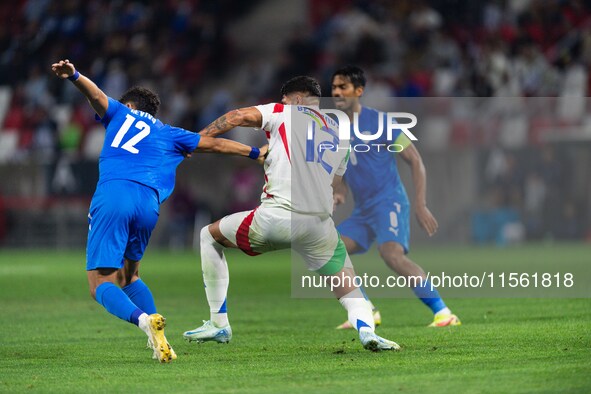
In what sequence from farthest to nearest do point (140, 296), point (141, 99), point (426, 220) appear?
point (426, 220) < point (140, 296) < point (141, 99)

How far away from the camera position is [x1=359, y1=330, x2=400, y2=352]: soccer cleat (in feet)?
27.6

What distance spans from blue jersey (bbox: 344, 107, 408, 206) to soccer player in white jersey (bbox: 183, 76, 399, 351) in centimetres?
222

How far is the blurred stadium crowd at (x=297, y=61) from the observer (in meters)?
24.4

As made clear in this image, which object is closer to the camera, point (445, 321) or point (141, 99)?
point (141, 99)

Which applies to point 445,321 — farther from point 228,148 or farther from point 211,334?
point 228,148

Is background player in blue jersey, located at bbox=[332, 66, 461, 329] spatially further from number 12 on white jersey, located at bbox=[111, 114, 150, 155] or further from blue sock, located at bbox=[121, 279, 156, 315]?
number 12 on white jersey, located at bbox=[111, 114, 150, 155]

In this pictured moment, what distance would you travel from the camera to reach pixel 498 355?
809cm

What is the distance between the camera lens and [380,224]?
36.4 feet

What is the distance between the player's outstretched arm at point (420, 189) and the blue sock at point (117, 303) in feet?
10.7

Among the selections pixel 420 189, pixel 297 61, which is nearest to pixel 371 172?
pixel 420 189

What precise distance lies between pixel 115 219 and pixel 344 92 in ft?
10.5

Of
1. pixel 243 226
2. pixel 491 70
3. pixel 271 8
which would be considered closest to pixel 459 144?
pixel 491 70

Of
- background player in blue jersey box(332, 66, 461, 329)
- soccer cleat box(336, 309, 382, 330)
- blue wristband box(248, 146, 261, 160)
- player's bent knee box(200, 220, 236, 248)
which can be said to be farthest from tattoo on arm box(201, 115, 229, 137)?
soccer cleat box(336, 309, 382, 330)

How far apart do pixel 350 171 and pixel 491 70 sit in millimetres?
14592
